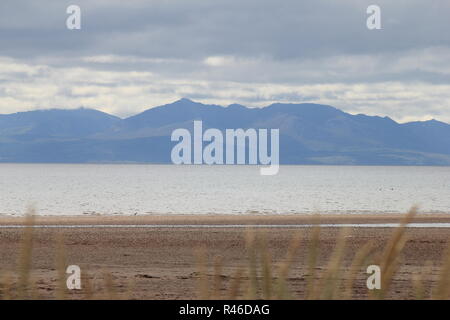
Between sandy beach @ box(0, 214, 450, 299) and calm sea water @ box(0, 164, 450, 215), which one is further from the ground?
calm sea water @ box(0, 164, 450, 215)

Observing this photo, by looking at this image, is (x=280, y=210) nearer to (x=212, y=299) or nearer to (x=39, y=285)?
(x=39, y=285)

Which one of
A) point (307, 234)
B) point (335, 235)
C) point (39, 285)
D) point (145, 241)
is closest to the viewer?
point (39, 285)

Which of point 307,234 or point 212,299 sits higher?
point 307,234

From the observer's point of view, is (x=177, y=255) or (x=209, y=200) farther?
(x=209, y=200)

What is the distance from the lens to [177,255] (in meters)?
23.5

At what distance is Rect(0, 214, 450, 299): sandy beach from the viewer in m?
15.2

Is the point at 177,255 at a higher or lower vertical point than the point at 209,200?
lower

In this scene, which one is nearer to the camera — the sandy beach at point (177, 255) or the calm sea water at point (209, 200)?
the sandy beach at point (177, 255)

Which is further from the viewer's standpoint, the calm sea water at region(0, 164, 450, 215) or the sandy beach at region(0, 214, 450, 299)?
the calm sea water at region(0, 164, 450, 215)

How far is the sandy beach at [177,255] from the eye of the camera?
50.0 ft
